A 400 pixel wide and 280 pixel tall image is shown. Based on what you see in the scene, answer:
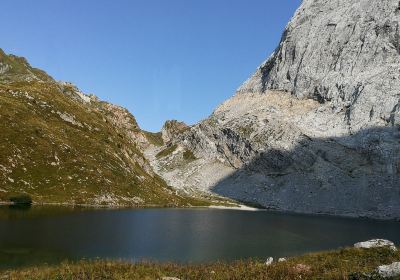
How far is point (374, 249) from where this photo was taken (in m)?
39.1

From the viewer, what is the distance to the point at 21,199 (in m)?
104

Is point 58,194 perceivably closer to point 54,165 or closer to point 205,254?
point 54,165

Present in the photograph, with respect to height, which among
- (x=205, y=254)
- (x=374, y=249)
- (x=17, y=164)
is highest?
(x=17, y=164)

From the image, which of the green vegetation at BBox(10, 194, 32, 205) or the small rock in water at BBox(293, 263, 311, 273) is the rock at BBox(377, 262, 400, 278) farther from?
the green vegetation at BBox(10, 194, 32, 205)

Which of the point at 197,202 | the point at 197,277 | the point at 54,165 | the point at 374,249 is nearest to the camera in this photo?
the point at 197,277

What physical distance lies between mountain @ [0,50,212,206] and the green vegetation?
1359mm

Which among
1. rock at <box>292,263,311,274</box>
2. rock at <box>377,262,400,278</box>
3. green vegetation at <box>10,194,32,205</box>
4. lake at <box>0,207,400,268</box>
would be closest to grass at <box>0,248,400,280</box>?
rock at <box>292,263,311,274</box>

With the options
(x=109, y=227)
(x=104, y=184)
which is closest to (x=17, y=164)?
(x=104, y=184)

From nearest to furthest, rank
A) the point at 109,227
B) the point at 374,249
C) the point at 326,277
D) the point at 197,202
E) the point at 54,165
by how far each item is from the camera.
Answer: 1. the point at 326,277
2. the point at 374,249
3. the point at 109,227
4. the point at 54,165
5. the point at 197,202

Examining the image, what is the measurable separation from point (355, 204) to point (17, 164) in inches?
5642

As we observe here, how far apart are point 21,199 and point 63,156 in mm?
29509

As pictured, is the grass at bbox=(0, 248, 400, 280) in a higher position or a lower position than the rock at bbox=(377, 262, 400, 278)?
lower

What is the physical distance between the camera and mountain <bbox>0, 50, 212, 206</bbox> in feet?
383

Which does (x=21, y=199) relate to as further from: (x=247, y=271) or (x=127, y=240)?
(x=247, y=271)
